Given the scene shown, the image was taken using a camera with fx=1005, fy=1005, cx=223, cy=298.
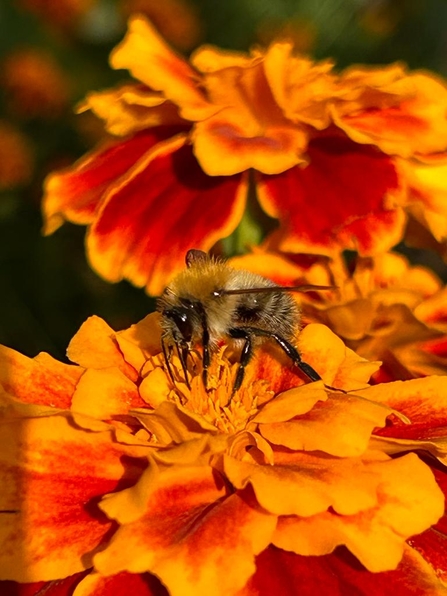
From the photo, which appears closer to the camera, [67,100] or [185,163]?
[185,163]

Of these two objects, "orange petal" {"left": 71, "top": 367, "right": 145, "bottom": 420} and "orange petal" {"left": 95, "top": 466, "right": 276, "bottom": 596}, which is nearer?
"orange petal" {"left": 95, "top": 466, "right": 276, "bottom": 596}

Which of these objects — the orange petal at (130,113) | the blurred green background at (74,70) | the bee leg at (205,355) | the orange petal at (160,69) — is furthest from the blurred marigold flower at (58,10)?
the bee leg at (205,355)

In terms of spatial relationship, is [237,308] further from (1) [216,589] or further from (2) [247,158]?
(1) [216,589]

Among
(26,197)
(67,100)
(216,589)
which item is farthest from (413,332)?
(67,100)

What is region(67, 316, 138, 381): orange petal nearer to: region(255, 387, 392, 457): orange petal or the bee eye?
the bee eye

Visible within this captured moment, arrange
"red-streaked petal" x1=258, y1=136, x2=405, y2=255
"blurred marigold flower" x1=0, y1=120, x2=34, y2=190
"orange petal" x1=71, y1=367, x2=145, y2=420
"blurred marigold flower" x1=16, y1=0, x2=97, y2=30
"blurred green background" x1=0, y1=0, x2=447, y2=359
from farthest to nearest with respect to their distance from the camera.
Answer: "blurred marigold flower" x1=16, y1=0, x2=97, y2=30
"blurred marigold flower" x1=0, y1=120, x2=34, y2=190
"blurred green background" x1=0, y1=0, x2=447, y2=359
"red-streaked petal" x1=258, y1=136, x2=405, y2=255
"orange petal" x1=71, y1=367, x2=145, y2=420

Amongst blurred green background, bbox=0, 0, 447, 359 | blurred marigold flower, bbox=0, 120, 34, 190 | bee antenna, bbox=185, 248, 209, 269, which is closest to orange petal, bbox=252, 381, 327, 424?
bee antenna, bbox=185, 248, 209, 269

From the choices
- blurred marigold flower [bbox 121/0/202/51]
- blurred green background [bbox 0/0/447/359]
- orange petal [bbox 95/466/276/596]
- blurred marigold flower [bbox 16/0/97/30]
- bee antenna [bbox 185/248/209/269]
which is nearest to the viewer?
orange petal [bbox 95/466/276/596]
